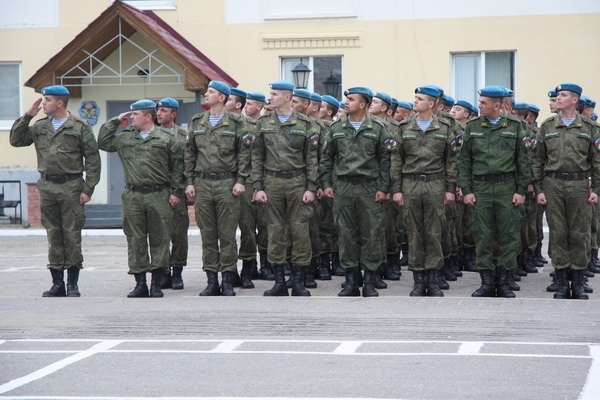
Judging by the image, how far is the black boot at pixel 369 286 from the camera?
12914 millimetres

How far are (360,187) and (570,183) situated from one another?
2.17 meters

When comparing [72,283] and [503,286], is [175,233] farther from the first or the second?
[503,286]

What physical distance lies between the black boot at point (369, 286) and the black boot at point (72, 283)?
123 inches

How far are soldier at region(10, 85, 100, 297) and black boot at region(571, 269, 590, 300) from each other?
5.17m

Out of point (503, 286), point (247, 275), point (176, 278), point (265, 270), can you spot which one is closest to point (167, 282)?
point (176, 278)

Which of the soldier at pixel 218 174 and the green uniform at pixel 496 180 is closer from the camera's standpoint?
the green uniform at pixel 496 180

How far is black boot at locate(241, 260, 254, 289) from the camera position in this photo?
46.3ft

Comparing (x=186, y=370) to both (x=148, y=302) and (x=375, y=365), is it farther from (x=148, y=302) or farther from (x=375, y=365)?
(x=148, y=302)

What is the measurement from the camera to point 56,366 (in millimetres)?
8703

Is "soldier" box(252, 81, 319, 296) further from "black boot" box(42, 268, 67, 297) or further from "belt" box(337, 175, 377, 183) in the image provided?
"black boot" box(42, 268, 67, 297)

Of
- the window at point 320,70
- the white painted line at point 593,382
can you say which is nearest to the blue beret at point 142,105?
the white painted line at point 593,382

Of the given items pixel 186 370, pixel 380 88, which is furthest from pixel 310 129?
pixel 380 88

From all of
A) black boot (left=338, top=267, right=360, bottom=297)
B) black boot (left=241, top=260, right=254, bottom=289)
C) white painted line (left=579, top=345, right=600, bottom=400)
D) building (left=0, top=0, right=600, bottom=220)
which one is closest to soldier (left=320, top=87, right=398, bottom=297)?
black boot (left=338, top=267, right=360, bottom=297)

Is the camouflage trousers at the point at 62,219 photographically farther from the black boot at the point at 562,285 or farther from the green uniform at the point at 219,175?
the black boot at the point at 562,285
